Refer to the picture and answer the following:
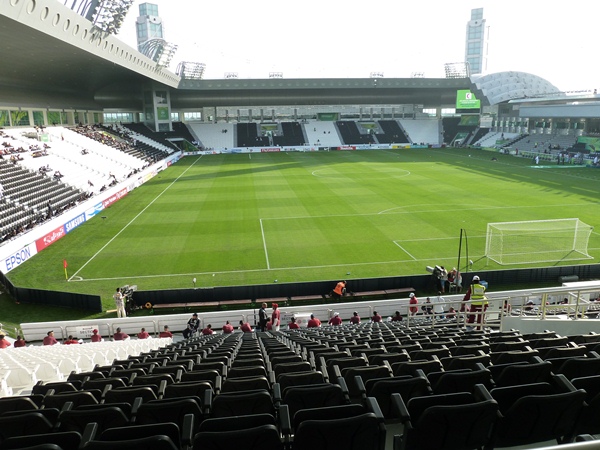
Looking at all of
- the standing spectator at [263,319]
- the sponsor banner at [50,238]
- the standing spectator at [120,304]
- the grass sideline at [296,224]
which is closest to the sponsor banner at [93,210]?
the grass sideline at [296,224]

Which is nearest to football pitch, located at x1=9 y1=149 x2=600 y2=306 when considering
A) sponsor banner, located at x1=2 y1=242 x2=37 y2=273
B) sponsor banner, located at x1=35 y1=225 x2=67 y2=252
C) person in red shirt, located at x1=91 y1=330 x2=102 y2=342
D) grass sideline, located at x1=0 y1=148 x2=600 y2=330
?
grass sideline, located at x1=0 y1=148 x2=600 y2=330

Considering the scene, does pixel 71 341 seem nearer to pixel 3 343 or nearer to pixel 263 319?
pixel 3 343

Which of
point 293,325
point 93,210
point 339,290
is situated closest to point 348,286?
point 339,290

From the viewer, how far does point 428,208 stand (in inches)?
1411

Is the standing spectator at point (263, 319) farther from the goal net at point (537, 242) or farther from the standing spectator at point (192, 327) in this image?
the goal net at point (537, 242)

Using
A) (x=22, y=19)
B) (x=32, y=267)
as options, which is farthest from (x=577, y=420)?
(x=22, y=19)

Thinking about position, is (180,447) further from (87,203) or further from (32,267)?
(87,203)

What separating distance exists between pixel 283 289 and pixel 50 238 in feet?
57.2

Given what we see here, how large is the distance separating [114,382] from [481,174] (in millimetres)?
53435

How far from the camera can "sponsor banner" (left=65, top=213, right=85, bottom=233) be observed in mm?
31747

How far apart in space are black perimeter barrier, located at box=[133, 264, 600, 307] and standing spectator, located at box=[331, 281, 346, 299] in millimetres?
284

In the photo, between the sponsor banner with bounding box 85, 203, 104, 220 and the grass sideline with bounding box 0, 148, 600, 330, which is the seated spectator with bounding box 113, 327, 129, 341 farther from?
the sponsor banner with bounding box 85, 203, 104, 220

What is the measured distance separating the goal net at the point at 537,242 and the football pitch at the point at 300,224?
766 millimetres

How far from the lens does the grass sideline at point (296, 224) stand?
77.5 ft
